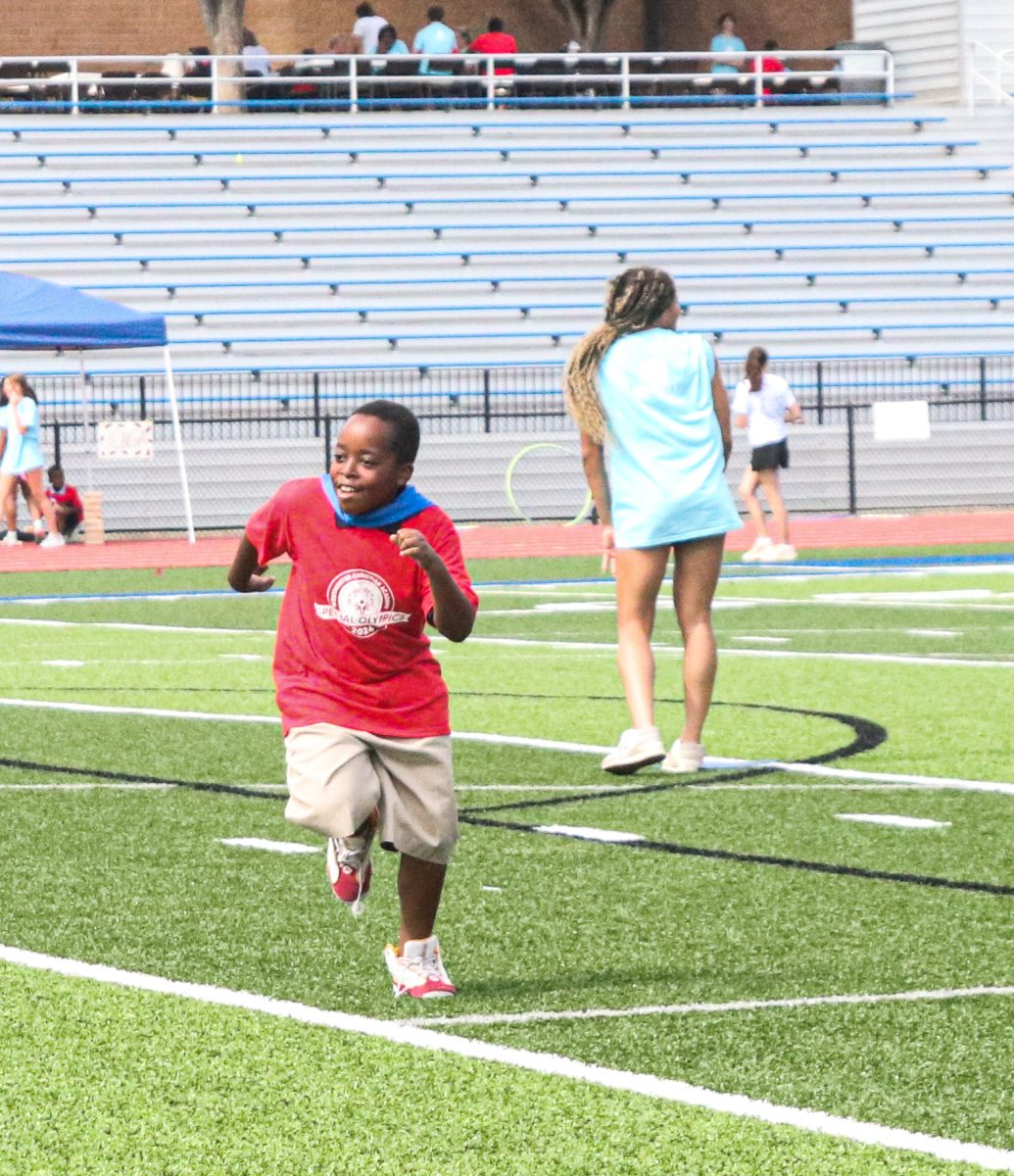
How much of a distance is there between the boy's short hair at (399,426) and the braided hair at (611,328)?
3683 millimetres

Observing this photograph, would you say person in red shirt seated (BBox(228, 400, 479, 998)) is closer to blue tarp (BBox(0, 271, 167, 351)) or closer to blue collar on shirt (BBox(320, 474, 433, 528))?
blue collar on shirt (BBox(320, 474, 433, 528))

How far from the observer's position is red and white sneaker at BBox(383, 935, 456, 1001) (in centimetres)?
525

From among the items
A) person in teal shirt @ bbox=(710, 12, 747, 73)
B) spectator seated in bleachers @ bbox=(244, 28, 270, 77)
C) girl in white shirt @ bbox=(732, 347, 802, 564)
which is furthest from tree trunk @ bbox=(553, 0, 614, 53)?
girl in white shirt @ bbox=(732, 347, 802, 564)

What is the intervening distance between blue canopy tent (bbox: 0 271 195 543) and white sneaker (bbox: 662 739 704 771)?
1514 centimetres

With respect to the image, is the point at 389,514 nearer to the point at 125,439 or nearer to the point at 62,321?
the point at 62,321

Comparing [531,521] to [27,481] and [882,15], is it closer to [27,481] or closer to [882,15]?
[27,481]

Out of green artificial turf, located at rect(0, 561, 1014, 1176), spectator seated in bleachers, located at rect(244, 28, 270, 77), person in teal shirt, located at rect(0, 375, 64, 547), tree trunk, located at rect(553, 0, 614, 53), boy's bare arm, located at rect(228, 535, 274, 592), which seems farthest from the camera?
tree trunk, located at rect(553, 0, 614, 53)

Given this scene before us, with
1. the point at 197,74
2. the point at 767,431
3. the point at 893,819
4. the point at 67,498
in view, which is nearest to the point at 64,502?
the point at 67,498

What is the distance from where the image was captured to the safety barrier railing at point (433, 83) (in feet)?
119

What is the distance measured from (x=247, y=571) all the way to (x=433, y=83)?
109ft

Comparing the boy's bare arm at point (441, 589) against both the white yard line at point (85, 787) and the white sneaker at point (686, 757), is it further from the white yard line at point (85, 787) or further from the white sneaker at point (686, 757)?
the white sneaker at point (686, 757)

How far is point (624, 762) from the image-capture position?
28.2 ft

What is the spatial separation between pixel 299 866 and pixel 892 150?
31336 millimetres

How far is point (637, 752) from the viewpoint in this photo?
338 inches
